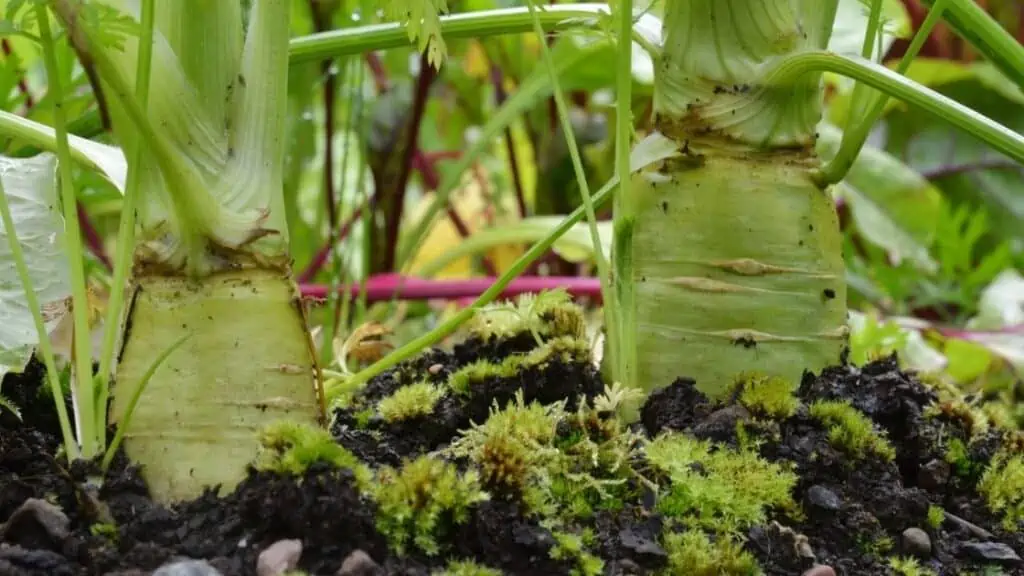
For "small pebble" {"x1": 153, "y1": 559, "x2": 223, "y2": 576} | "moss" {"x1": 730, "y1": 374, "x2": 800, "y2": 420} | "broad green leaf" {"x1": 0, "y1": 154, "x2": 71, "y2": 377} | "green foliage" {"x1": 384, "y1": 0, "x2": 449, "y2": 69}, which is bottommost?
"small pebble" {"x1": 153, "y1": 559, "x2": 223, "y2": 576}

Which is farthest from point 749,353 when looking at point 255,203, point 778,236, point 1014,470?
point 255,203

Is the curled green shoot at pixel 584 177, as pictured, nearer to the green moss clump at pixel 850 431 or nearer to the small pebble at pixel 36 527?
the green moss clump at pixel 850 431

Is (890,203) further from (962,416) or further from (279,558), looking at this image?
(279,558)

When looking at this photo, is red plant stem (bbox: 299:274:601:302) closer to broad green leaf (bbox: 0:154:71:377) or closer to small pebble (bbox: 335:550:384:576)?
broad green leaf (bbox: 0:154:71:377)

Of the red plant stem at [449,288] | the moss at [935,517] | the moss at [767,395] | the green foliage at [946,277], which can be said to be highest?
the moss at [767,395]

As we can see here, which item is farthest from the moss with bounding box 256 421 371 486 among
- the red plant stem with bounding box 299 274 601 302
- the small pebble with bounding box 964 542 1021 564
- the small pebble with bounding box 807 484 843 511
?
the red plant stem with bounding box 299 274 601 302

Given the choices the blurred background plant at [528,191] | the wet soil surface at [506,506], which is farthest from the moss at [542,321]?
the blurred background plant at [528,191]
